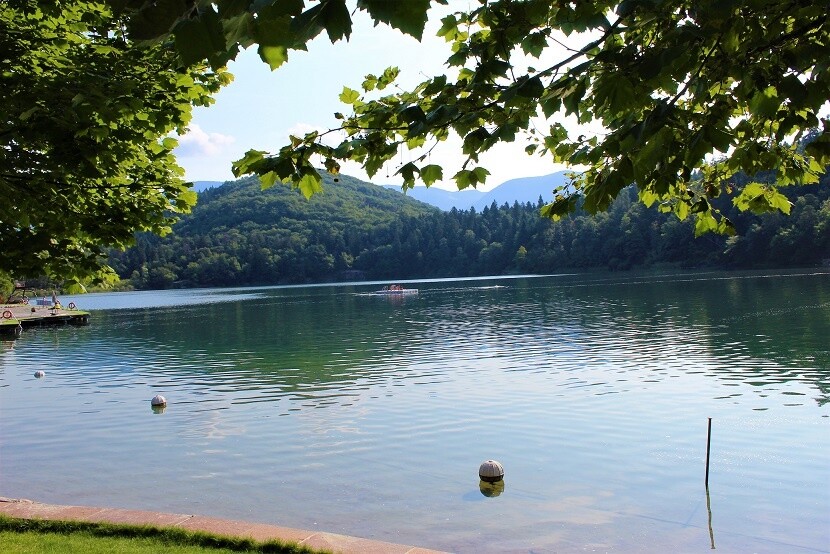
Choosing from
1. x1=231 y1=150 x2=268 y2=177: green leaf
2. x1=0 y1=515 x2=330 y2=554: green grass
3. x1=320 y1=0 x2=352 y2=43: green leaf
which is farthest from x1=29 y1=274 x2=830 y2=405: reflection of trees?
x1=320 y1=0 x2=352 y2=43: green leaf

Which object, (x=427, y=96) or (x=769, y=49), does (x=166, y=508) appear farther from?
(x=769, y=49)

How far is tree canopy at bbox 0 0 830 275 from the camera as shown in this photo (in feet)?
7.77

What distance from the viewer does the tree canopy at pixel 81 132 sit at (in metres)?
7.80

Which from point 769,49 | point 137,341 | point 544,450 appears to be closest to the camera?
point 769,49

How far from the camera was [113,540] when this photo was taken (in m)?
8.71

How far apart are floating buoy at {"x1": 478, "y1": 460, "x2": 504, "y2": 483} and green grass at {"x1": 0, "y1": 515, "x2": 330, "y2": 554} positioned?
6390mm

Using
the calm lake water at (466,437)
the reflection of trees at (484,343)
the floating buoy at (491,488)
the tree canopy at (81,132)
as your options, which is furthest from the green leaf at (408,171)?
the reflection of trees at (484,343)

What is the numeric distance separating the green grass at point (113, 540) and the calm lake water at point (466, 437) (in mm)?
3627

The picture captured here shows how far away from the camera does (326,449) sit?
17.5 metres

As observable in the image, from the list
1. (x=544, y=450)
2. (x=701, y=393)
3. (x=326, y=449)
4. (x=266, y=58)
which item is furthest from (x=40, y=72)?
(x=701, y=393)

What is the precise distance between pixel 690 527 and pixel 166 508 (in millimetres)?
10154

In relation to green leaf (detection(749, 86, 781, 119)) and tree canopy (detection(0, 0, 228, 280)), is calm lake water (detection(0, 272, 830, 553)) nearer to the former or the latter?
tree canopy (detection(0, 0, 228, 280))

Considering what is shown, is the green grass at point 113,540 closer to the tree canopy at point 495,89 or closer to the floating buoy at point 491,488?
the tree canopy at point 495,89

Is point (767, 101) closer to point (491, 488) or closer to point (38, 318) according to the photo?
point (491, 488)
